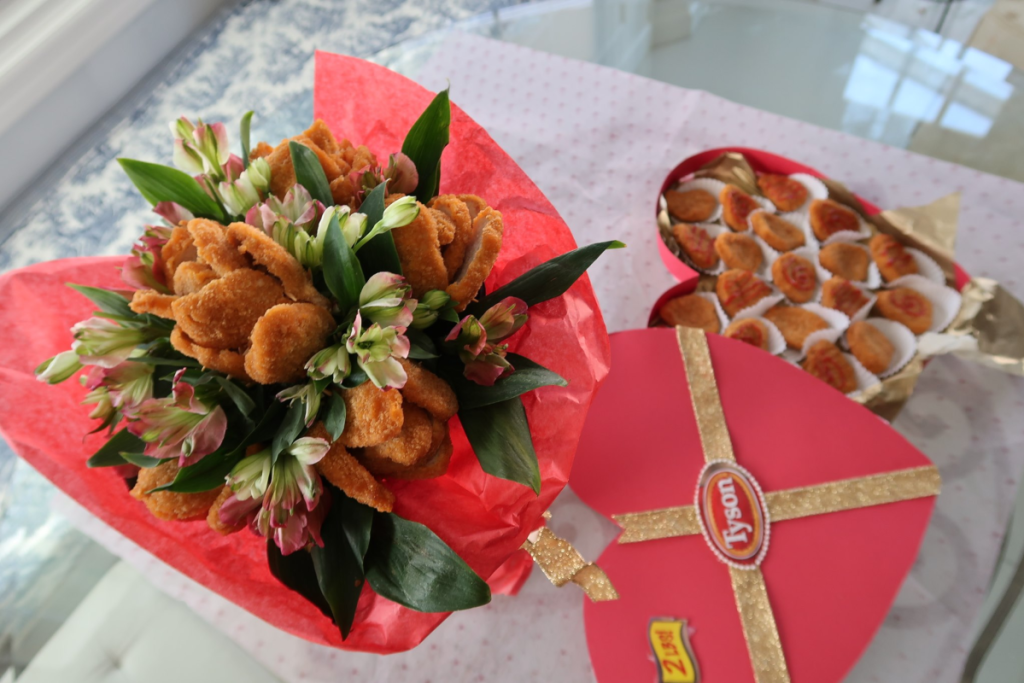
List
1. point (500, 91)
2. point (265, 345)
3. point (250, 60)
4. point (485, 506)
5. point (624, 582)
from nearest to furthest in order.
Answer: point (265, 345), point (485, 506), point (624, 582), point (500, 91), point (250, 60)

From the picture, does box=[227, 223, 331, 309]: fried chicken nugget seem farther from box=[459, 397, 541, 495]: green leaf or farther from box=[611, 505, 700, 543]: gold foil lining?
box=[611, 505, 700, 543]: gold foil lining

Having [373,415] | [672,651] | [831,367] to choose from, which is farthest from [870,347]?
[373,415]

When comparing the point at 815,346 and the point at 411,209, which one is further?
the point at 815,346

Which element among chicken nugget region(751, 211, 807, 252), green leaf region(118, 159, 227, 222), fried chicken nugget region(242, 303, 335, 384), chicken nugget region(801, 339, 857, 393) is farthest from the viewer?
chicken nugget region(751, 211, 807, 252)

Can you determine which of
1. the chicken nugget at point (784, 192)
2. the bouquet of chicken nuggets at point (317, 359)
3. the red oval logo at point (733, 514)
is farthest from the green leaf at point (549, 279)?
the chicken nugget at point (784, 192)

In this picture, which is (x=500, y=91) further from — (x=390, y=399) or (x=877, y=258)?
(x=390, y=399)

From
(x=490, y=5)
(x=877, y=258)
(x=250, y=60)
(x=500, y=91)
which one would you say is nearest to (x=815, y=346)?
(x=877, y=258)

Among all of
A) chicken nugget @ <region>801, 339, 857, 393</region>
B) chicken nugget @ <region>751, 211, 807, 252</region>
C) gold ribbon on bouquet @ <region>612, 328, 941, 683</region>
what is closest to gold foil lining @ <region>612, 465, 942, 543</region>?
gold ribbon on bouquet @ <region>612, 328, 941, 683</region>

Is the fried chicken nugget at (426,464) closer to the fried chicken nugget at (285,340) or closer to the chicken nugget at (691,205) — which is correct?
the fried chicken nugget at (285,340)
